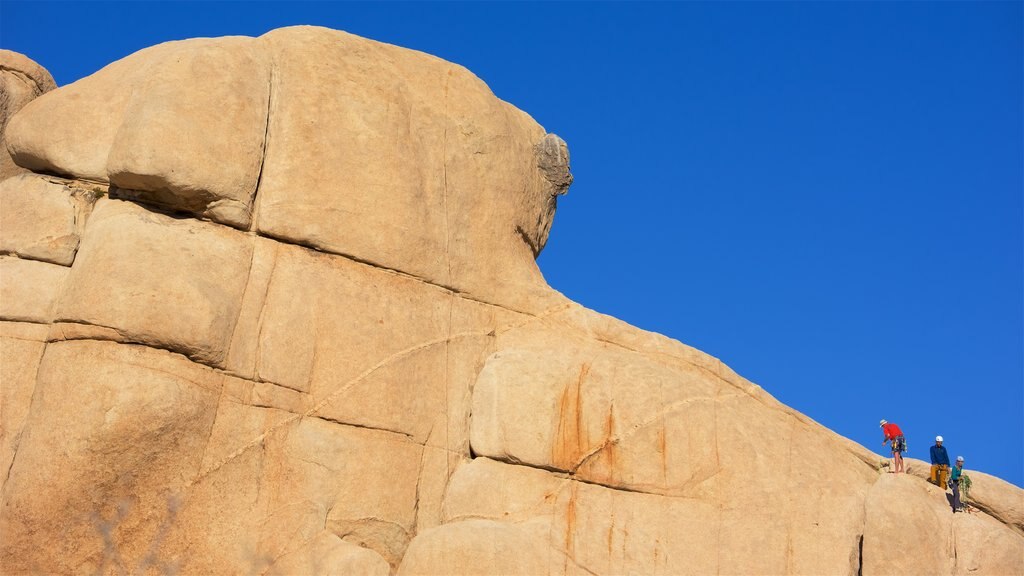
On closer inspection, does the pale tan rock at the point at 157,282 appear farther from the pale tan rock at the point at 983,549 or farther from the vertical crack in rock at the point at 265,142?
the pale tan rock at the point at 983,549

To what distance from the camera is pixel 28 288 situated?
62.1 feet

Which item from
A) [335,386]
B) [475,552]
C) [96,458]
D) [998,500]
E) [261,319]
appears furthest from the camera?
[998,500]

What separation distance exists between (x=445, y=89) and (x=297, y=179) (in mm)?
3538

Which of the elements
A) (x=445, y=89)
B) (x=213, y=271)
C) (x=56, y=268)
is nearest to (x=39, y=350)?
(x=56, y=268)

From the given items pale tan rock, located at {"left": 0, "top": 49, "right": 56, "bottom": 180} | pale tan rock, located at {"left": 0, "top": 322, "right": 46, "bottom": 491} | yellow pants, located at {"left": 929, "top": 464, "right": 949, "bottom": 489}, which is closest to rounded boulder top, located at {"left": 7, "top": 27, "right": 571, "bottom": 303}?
pale tan rock, located at {"left": 0, "top": 49, "right": 56, "bottom": 180}

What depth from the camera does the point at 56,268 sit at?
19266 millimetres

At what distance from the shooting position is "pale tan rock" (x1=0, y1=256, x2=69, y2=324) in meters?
18.8

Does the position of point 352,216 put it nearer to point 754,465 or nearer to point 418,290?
point 418,290

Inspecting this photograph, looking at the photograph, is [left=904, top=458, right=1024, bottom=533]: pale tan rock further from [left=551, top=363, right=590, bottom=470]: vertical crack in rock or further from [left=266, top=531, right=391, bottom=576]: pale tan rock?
[left=266, top=531, right=391, bottom=576]: pale tan rock

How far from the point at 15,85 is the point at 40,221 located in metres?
3.34

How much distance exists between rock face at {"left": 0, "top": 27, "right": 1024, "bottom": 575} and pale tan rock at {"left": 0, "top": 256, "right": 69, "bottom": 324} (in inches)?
1.2

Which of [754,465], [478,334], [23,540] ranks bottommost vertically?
[23,540]

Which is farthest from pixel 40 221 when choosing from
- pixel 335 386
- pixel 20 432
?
pixel 335 386

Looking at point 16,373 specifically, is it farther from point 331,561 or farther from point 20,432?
point 331,561
